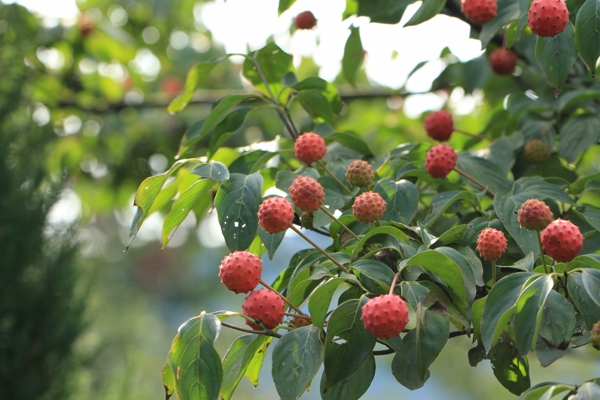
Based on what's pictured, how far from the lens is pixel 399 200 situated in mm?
1231

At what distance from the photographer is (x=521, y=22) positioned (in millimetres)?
1313

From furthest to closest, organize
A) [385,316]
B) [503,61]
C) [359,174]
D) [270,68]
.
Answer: [503,61]
[270,68]
[359,174]
[385,316]

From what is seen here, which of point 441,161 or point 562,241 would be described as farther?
point 441,161

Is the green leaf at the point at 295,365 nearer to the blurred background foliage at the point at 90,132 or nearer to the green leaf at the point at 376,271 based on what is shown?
the green leaf at the point at 376,271

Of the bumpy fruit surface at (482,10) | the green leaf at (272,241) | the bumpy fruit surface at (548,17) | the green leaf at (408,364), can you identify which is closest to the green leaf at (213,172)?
the green leaf at (272,241)

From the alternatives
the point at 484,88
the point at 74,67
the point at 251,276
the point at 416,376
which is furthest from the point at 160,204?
the point at 74,67

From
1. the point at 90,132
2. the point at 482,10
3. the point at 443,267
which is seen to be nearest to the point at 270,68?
the point at 482,10

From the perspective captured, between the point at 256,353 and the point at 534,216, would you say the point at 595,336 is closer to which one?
the point at 534,216

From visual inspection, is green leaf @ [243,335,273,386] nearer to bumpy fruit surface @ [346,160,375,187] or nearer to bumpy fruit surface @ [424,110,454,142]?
bumpy fruit surface @ [346,160,375,187]

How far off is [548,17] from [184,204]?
68cm

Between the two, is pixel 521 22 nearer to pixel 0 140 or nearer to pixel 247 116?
pixel 247 116

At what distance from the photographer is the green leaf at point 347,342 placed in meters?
0.98

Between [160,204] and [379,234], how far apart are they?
628mm

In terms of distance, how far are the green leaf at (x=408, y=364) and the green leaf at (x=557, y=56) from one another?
0.52 metres
